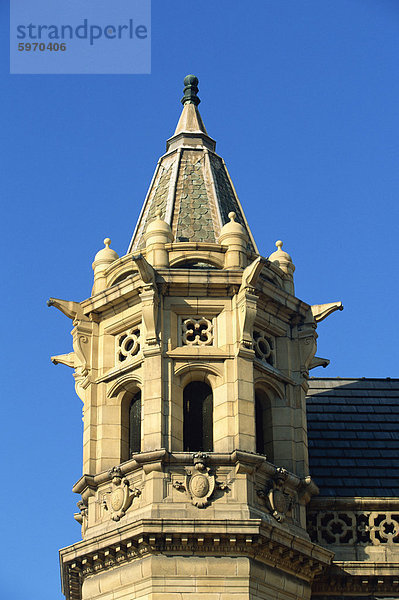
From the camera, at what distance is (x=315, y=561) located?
3241cm

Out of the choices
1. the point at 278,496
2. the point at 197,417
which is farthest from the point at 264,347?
the point at 278,496

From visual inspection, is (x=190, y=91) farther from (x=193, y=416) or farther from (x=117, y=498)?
(x=117, y=498)

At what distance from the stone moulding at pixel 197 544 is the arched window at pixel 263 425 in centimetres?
287

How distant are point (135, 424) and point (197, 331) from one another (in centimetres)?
279

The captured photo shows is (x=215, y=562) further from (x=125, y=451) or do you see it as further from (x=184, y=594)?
(x=125, y=451)

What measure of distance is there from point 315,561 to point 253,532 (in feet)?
→ 8.17

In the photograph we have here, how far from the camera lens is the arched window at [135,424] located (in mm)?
33719

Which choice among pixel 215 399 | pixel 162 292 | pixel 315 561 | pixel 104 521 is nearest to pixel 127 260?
pixel 162 292

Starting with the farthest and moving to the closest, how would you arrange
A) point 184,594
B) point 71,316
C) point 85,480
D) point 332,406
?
point 332,406 < point 71,316 < point 85,480 < point 184,594

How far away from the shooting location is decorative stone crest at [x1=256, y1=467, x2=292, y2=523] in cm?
3216

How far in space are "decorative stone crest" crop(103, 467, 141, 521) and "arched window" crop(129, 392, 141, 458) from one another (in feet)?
3.70

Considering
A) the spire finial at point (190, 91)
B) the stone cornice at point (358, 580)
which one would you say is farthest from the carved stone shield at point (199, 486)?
the spire finial at point (190, 91)

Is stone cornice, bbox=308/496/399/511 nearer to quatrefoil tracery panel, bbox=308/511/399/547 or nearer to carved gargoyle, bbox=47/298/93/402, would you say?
quatrefoil tracery panel, bbox=308/511/399/547

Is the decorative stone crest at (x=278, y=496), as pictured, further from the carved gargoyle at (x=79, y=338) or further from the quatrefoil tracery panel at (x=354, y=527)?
the carved gargoyle at (x=79, y=338)
